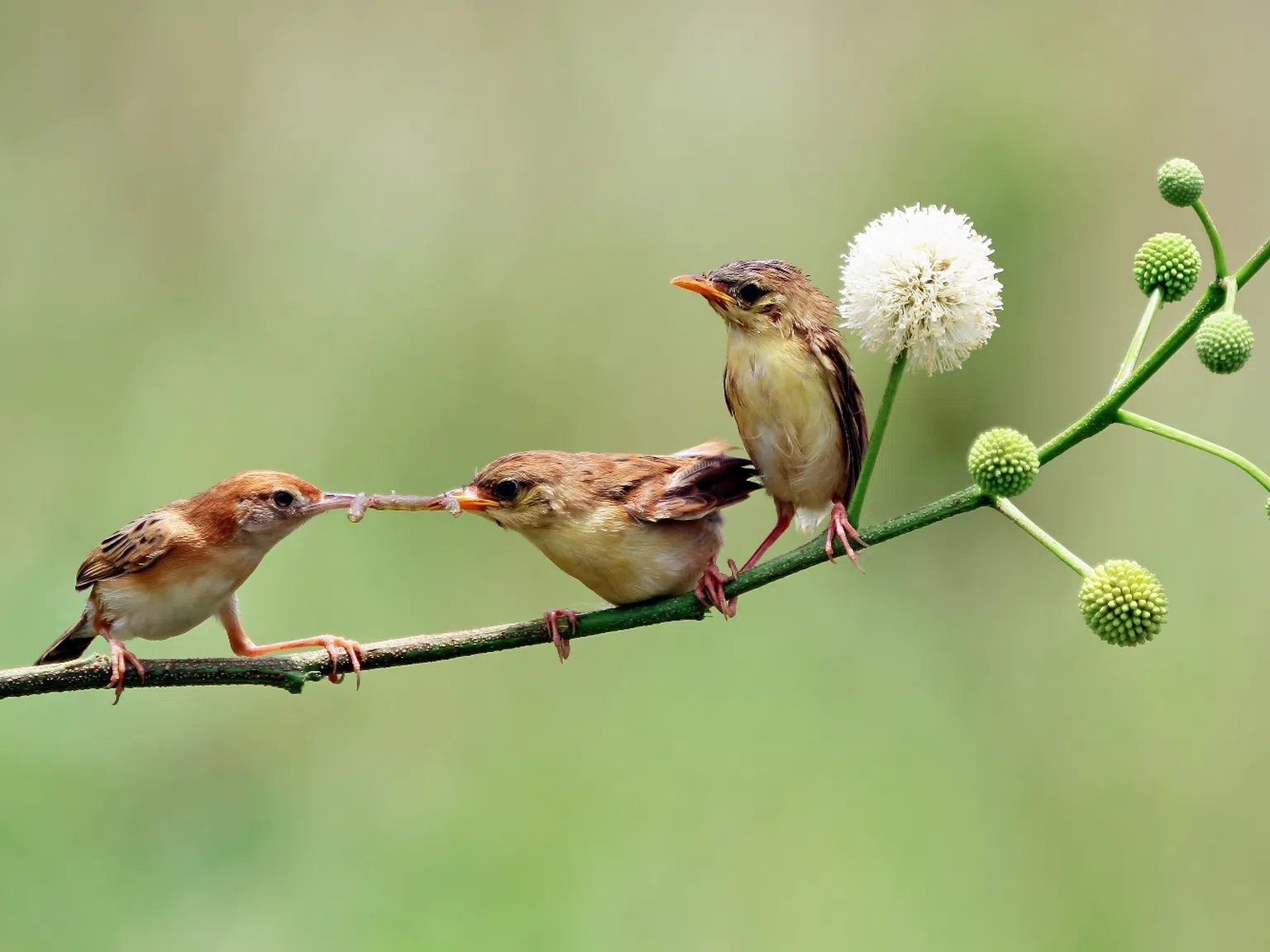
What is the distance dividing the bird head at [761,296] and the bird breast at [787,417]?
3 cm

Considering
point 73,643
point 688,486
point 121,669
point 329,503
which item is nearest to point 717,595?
point 688,486

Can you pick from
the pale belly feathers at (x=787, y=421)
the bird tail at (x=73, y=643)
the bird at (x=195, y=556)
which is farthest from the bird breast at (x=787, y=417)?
the bird tail at (x=73, y=643)

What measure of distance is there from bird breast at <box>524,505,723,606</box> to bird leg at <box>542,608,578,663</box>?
235 mm

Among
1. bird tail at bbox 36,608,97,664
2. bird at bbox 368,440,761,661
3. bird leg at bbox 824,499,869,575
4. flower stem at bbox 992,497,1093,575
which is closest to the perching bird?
bird at bbox 368,440,761,661

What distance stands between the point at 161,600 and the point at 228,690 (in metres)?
4.72

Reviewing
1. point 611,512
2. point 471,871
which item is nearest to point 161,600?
point 611,512

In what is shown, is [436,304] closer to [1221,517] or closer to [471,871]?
[471,871]

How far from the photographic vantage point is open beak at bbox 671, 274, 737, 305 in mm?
2713

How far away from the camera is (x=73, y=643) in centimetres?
297

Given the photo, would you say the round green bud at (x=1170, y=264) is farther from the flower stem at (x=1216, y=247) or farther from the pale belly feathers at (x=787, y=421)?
the pale belly feathers at (x=787, y=421)

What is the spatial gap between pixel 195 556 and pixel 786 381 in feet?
4.75

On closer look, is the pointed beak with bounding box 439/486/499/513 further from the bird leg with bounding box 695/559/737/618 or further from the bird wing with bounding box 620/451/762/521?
the bird leg with bounding box 695/559/737/618

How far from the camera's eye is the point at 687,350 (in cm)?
736

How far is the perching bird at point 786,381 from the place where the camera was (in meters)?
2.79
